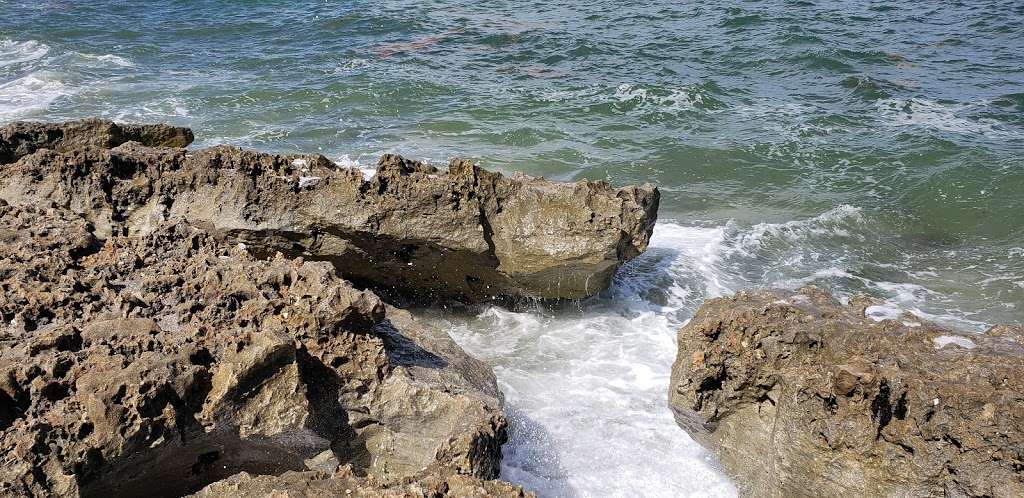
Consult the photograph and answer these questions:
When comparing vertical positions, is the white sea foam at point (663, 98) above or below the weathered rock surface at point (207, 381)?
below

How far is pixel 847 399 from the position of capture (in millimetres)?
4430

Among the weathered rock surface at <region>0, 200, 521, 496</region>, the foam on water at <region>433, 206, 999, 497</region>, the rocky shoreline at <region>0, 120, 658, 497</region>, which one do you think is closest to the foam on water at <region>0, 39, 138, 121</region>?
the rocky shoreline at <region>0, 120, 658, 497</region>

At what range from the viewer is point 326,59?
60.3ft

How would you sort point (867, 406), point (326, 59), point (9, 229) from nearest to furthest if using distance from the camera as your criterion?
point (867, 406), point (9, 229), point (326, 59)

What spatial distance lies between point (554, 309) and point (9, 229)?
4.40 m

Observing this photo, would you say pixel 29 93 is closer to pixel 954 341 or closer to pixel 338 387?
pixel 338 387

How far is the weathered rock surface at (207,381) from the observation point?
3.64 meters

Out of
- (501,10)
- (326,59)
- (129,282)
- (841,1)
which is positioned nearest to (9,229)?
(129,282)

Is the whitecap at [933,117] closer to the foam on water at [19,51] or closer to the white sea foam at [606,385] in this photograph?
the white sea foam at [606,385]

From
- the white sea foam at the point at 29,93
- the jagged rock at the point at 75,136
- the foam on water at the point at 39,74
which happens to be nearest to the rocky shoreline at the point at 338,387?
the jagged rock at the point at 75,136

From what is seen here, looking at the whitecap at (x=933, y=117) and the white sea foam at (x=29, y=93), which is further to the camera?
the white sea foam at (x=29, y=93)

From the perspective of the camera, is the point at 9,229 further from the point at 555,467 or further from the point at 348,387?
the point at 555,467

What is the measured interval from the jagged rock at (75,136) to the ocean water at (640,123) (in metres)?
3.85

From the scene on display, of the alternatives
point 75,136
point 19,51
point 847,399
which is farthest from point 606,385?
point 19,51
